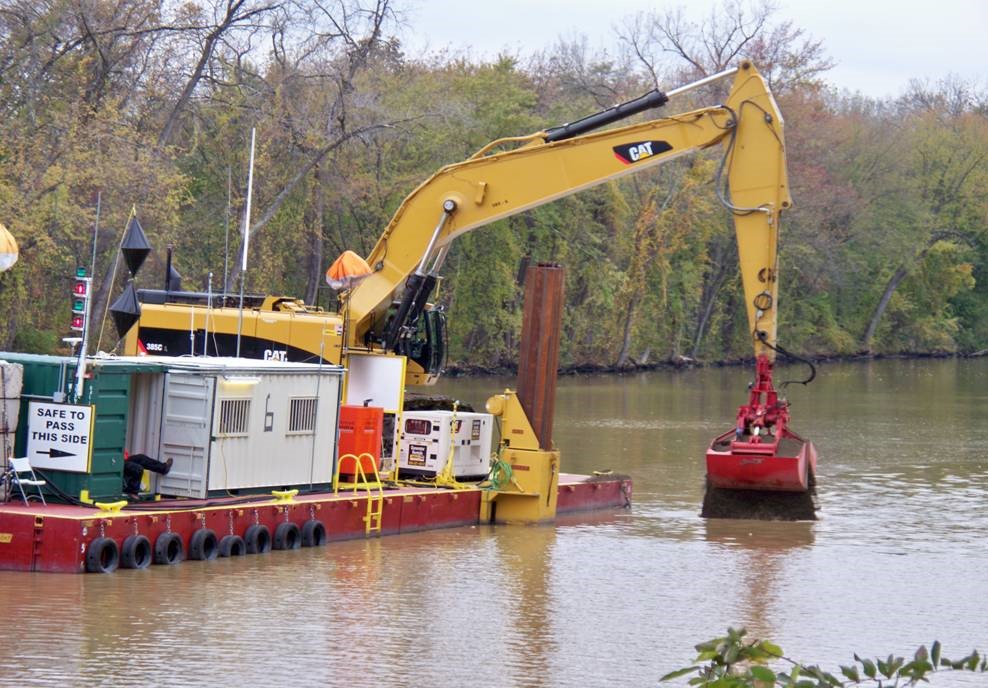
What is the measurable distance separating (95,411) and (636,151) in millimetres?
10741

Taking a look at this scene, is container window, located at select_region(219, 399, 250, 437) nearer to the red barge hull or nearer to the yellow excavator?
the red barge hull

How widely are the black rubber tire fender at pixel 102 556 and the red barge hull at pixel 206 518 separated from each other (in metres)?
0.05

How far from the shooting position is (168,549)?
20.1 metres

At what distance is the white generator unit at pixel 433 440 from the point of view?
25.9 meters

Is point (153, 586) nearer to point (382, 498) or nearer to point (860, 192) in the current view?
point (382, 498)

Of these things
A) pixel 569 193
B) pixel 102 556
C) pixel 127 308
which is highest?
pixel 569 193

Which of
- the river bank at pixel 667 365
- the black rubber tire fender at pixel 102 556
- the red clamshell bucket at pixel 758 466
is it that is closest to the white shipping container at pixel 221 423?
the black rubber tire fender at pixel 102 556

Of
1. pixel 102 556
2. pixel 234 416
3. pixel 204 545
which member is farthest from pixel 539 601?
pixel 102 556

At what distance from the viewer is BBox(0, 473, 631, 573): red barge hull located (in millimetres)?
18984

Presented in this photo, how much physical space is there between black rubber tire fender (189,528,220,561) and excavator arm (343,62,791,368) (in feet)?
22.0

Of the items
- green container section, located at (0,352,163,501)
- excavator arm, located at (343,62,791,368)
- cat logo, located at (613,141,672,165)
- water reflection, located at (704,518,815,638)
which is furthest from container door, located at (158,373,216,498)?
cat logo, located at (613,141,672,165)

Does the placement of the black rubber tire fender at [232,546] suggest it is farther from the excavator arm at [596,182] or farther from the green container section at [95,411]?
the excavator arm at [596,182]

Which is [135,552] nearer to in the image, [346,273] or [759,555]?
[346,273]

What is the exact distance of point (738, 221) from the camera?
2738 centimetres
